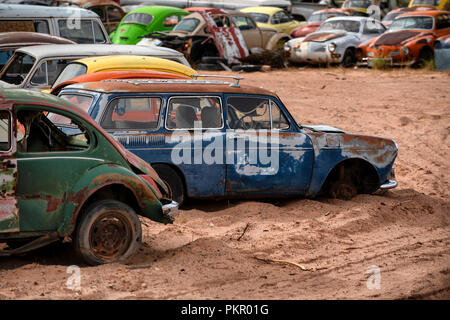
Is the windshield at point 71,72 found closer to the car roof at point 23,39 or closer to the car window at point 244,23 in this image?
the car roof at point 23,39

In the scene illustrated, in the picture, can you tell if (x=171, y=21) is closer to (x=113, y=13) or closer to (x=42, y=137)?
(x=113, y=13)

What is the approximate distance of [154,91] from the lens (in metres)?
8.23

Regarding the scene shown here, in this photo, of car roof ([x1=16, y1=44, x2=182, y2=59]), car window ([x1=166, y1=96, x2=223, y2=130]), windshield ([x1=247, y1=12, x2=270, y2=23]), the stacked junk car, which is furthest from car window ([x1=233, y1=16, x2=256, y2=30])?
car window ([x1=166, y1=96, x2=223, y2=130])

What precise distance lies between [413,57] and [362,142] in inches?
474

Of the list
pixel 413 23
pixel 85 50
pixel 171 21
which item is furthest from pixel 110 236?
pixel 171 21

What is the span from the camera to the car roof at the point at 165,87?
321 inches

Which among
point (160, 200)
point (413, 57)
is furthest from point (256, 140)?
point (413, 57)

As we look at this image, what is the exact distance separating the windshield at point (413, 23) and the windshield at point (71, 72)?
13.1 m

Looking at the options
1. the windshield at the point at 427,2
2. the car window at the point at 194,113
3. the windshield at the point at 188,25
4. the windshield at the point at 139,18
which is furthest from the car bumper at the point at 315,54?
the car window at the point at 194,113

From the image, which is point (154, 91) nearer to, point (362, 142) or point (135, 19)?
point (362, 142)

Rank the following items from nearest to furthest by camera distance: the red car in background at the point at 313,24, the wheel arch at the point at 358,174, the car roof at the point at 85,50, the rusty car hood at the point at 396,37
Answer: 1. the wheel arch at the point at 358,174
2. the car roof at the point at 85,50
3. the rusty car hood at the point at 396,37
4. the red car in background at the point at 313,24

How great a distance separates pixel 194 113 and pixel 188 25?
506 inches

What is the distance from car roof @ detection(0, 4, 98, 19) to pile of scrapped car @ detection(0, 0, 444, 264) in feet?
0.35

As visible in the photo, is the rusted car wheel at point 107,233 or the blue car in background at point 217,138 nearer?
the rusted car wheel at point 107,233
